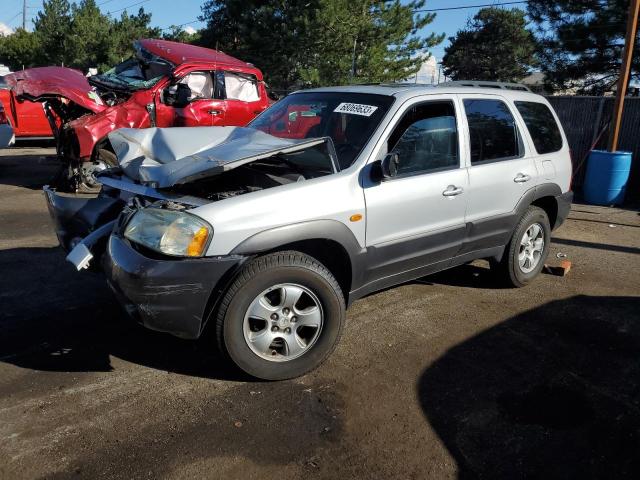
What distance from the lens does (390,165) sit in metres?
3.52

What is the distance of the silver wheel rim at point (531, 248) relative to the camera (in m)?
5.04

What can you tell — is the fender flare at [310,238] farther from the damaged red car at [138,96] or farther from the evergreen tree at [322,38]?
the evergreen tree at [322,38]

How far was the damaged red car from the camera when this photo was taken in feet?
26.2

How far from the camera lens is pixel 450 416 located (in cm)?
307

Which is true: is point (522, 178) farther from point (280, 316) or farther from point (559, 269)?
point (280, 316)

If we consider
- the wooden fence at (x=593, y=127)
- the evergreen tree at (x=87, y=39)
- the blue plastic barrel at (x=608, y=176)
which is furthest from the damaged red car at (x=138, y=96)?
the evergreen tree at (x=87, y=39)

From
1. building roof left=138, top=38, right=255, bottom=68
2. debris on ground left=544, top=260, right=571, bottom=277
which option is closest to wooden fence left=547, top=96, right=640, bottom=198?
debris on ground left=544, top=260, right=571, bottom=277

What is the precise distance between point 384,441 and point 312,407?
18.6 inches

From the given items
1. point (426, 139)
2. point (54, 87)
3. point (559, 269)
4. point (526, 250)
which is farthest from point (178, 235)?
point (54, 87)

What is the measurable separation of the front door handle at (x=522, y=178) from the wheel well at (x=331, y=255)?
74.6 inches

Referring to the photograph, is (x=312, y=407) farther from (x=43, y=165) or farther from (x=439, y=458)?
(x=43, y=165)

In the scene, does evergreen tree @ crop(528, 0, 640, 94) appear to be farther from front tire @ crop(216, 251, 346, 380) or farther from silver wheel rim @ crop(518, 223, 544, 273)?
front tire @ crop(216, 251, 346, 380)

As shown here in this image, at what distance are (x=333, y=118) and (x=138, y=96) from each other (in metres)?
5.50

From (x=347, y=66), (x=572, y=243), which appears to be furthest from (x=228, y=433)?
(x=347, y=66)
